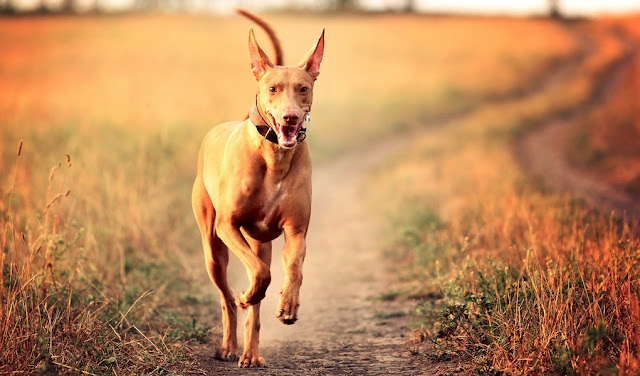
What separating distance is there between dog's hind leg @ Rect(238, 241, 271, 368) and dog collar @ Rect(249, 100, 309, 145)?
0.88 meters

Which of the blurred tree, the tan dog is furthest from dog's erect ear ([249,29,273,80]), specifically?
the blurred tree

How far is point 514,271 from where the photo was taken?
6156 mm

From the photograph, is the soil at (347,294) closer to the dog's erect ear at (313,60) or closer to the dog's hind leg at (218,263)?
the dog's hind leg at (218,263)

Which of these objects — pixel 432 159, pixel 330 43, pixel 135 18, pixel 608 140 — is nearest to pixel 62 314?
pixel 432 159

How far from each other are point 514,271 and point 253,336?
7.01 ft

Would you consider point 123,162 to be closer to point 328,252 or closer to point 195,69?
point 328,252

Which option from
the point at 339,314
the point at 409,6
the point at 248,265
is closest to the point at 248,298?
the point at 248,265

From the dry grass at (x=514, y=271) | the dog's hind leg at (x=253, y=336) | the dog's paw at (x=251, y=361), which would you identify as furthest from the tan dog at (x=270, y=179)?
the dry grass at (x=514, y=271)

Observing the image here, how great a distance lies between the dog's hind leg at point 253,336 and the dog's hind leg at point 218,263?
0.76 ft

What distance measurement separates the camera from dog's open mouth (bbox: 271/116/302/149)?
4.64 m

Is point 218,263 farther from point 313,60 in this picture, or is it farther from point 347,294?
point 347,294

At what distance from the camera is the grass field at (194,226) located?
469 centimetres

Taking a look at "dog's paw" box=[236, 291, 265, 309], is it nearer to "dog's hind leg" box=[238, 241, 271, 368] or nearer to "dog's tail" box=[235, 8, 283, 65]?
"dog's hind leg" box=[238, 241, 271, 368]

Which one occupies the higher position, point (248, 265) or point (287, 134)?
point (287, 134)
